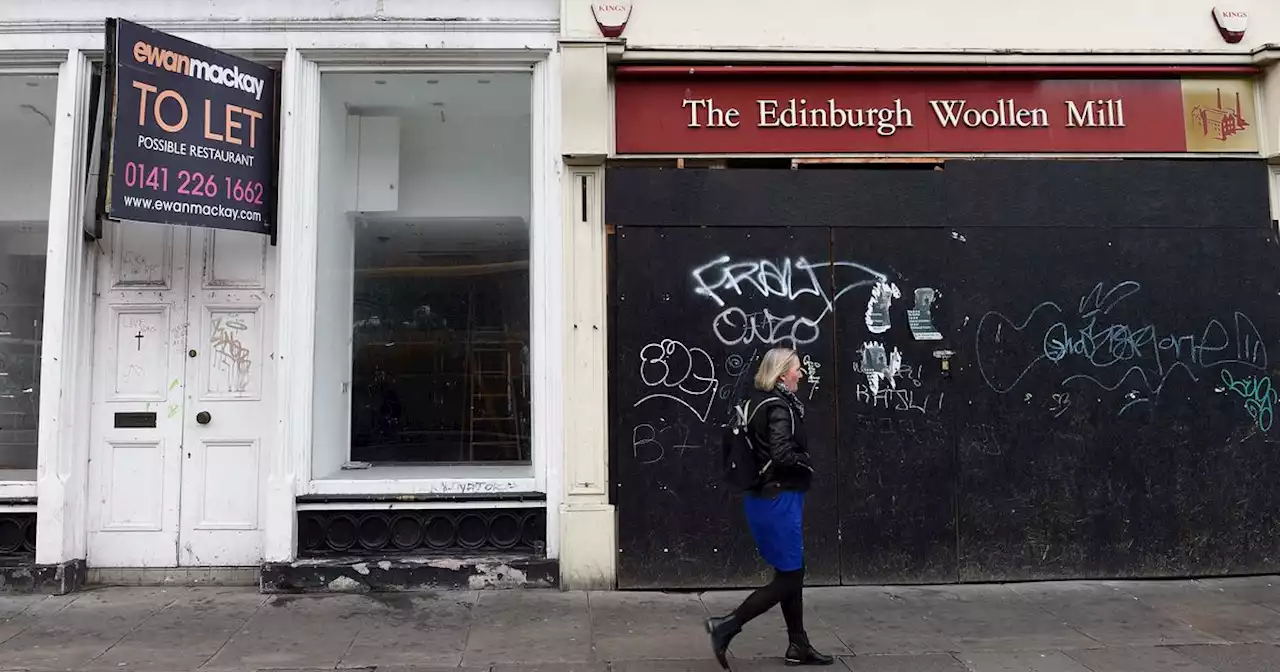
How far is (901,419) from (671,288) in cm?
202

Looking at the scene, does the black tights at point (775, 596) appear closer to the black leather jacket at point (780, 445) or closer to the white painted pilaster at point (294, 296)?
the black leather jacket at point (780, 445)

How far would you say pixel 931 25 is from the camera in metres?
6.47

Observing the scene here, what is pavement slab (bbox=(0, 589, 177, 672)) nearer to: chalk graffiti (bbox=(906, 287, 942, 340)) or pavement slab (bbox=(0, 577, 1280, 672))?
pavement slab (bbox=(0, 577, 1280, 672))

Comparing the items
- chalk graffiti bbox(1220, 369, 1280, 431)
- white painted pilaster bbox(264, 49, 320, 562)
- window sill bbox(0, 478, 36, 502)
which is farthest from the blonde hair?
window sill bbox(0, 478, 36, 502)

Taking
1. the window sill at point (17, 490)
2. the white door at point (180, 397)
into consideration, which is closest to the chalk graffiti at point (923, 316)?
the white door at point (180, 397)

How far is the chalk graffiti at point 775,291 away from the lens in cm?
621

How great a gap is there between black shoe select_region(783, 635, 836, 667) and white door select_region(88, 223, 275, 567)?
4.09 meters

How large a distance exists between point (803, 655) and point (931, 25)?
486 centimetres

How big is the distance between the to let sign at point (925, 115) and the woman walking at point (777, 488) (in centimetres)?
264

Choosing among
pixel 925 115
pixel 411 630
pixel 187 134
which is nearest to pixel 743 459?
pixel 411 630

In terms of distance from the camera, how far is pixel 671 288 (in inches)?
244

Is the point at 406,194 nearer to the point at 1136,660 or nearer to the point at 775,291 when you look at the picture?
the point at 775,291

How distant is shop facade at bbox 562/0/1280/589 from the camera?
616 centimetres

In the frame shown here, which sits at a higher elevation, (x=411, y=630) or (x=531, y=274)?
(x=531, y=274)
